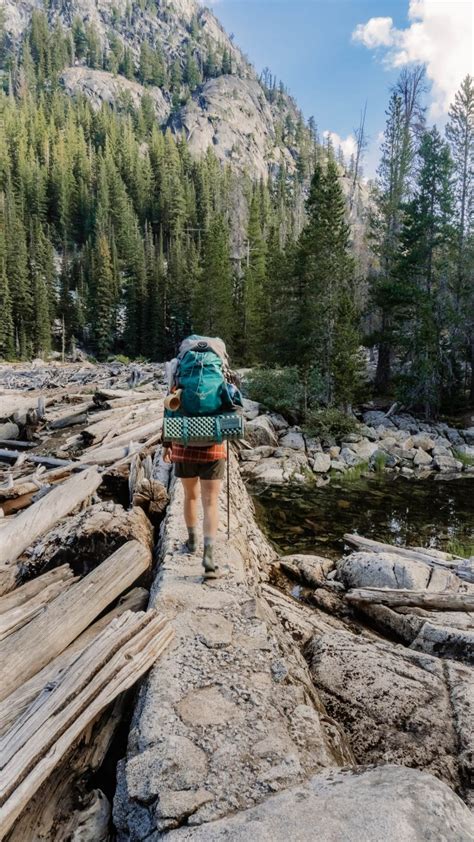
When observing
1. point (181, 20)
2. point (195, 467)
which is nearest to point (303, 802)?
point (195, 467)

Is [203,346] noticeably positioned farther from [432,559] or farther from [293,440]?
[293,440]

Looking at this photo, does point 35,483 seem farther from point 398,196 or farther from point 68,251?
point 68,251

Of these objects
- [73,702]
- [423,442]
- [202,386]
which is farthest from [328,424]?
[73,702]

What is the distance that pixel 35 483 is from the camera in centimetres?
762

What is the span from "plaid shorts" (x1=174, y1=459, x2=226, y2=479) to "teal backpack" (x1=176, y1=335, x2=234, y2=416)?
453 mm

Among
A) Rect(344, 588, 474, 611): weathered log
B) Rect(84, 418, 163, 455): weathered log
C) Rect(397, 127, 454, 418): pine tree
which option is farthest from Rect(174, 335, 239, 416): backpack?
Rect(397, 127, 454, 418): pine tree

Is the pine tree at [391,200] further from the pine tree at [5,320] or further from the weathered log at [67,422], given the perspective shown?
the pine tree at [5,320]

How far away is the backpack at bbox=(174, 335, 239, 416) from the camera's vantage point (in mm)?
3908

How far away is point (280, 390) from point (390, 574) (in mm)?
15608

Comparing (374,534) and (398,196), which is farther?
(398,196)

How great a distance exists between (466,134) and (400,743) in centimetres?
3140

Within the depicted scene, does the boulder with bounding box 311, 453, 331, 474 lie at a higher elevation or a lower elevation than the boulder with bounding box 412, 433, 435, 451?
lower

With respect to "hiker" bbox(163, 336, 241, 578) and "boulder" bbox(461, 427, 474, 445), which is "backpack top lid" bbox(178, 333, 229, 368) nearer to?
"hiker" bbox(163, 336, 241, 578)

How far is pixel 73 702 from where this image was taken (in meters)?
2.46
